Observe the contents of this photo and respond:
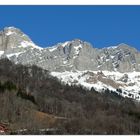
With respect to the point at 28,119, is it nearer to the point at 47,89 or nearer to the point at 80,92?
the point at 47,89

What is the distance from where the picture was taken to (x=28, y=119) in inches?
3236

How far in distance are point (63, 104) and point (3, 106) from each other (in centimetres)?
2916

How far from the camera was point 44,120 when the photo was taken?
85.9 m

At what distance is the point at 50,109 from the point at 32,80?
3003cm

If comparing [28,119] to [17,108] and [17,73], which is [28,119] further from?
[17,73]

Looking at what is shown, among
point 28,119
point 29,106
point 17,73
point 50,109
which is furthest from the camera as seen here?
point 17,73

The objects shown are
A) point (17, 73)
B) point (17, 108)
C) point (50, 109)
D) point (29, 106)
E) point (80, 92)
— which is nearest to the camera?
point (17, 108)

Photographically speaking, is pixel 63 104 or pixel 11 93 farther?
pixel 63 104

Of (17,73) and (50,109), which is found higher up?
(17,73)
